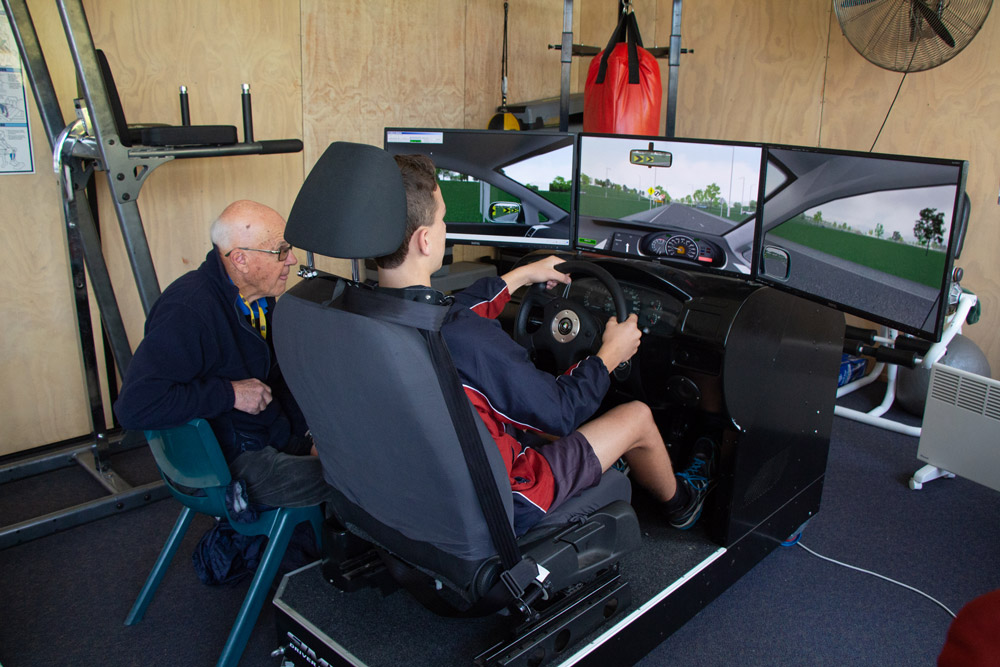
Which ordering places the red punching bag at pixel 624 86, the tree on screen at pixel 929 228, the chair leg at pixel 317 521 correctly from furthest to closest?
the red punching bag at pixel 624 86, the chair leg at pixel 317 521, the tree on screen at pixel 929 228

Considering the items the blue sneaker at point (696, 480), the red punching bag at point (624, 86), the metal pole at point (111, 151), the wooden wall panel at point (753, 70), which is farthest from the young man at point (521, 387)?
the wooden wall panel at point (753, 70)

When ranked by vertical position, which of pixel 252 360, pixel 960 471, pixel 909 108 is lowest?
pixel 960 471

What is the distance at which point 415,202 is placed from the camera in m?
1.56

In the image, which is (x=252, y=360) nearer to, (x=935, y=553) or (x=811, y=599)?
(x=811, y=599)

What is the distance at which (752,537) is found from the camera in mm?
2246

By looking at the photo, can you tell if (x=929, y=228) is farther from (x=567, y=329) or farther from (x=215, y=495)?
(x=215, y=495)

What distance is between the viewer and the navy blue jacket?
72.6 inches

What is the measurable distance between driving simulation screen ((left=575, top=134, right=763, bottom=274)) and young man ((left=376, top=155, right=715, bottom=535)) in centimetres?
66

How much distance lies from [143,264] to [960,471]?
9.25 ft

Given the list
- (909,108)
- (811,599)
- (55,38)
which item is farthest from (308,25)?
(811,599)

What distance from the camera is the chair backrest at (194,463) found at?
1.81 metres

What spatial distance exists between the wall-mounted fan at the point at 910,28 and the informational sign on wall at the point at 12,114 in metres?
3.07

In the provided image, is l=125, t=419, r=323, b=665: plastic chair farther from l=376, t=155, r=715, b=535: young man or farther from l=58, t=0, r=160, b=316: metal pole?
l=58, t=0, r=160, b=316: metal pole

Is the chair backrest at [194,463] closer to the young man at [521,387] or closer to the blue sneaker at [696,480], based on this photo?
the young man at [521,387]
